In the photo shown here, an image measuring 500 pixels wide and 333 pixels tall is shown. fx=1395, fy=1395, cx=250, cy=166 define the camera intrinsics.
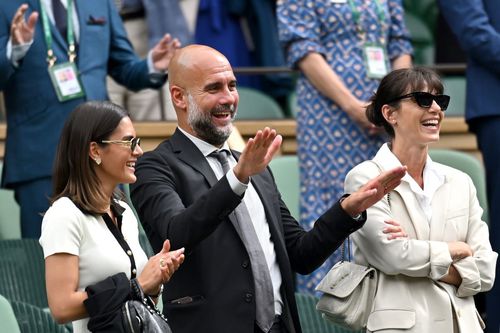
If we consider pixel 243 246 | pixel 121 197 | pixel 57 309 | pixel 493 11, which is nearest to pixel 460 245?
pixel 243 246

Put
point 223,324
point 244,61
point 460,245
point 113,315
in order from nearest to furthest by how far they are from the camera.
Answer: point 113,315
point 223,324
point 460,245
point 244,61

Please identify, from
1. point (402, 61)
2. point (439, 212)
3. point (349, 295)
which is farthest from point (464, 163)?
point (349, 295)

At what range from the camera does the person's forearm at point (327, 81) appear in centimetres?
651

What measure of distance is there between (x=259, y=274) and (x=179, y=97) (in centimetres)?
68

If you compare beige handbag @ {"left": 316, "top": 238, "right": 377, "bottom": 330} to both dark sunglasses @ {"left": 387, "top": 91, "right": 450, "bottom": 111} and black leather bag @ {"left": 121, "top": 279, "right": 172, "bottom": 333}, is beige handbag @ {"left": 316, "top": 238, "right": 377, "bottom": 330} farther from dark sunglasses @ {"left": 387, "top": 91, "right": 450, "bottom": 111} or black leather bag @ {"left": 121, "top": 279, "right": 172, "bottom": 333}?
black leather bag @ {"left": 121, "top": 279, "right": 172, "bottom": 333}

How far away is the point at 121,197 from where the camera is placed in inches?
185

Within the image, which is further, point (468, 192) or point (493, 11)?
point (493, 11)

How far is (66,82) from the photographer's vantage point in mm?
6512

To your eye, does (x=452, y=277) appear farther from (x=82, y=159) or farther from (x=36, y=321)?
(x=36, y=321)

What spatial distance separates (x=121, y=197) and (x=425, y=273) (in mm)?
1076

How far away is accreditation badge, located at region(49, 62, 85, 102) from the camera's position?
21.3 ft

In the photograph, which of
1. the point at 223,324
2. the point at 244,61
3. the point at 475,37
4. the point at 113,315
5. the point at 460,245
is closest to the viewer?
the point at 113,315

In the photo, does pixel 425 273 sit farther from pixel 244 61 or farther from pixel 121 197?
pixel 244 61

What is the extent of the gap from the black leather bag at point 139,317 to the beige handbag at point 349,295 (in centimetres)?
83
